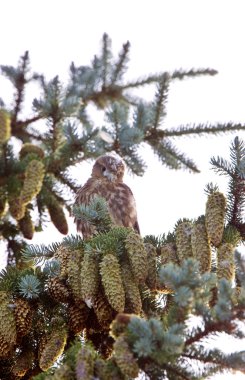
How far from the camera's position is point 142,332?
1.86m

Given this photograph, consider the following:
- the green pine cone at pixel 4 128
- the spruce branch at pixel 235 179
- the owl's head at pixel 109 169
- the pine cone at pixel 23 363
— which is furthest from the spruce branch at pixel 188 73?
the owl's head at pixel 109 169

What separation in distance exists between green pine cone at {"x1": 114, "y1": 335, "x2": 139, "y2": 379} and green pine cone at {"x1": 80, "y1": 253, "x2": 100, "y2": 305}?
61 centimetres

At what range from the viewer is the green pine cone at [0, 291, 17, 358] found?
248 cm

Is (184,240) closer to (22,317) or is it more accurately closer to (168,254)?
(168,254)

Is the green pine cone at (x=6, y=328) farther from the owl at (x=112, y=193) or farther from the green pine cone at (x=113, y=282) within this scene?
the owl at (x=112, y=193)

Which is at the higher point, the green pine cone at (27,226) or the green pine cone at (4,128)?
the green pine cone at (27,226)

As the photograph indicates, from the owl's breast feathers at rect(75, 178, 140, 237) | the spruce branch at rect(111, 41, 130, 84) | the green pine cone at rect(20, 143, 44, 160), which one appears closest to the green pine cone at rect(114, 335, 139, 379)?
the green pine cone at rect(20, 143, 44, 160)

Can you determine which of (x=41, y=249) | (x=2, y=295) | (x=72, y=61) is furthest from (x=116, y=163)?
(x=2, y=295)

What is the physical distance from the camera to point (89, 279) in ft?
8.32

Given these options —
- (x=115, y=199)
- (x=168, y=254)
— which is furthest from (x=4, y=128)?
(x=115, y=199)

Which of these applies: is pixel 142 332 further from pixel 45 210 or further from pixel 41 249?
pixel 45 210

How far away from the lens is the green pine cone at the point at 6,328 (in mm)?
2482

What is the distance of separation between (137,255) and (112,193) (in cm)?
302

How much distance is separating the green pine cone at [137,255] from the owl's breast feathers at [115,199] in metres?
2.46
